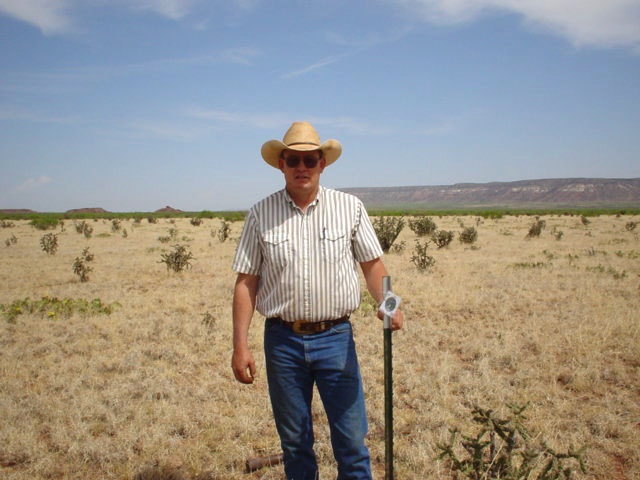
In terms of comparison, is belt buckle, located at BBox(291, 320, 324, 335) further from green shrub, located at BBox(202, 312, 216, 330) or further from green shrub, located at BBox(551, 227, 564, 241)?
green shrub, located at BBox(551, 227, 564, 241)

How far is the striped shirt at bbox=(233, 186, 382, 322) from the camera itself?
2363 mm

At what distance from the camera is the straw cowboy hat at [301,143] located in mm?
2375

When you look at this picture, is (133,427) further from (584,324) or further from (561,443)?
(584,324)

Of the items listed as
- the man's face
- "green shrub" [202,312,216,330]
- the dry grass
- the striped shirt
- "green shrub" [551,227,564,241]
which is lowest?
the dry grass

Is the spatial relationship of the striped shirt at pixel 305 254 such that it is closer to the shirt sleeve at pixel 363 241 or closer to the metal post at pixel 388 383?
the shirt sleeve at pixel 363 241

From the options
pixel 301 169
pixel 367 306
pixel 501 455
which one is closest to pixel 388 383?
pixel 501 455

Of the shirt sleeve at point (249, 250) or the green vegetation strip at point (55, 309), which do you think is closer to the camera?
the shirt sleeve at point (249, 250)

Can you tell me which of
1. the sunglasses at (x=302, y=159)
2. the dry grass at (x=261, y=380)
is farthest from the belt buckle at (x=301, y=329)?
the dry grass at (x=261, y=380)

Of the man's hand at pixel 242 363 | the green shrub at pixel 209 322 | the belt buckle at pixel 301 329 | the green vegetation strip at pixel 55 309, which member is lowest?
the green shrub at pixel 209 322

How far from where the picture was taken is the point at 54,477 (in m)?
3.36

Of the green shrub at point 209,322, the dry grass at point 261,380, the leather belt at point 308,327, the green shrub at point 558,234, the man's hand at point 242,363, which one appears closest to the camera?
the leather belt at point 308,327

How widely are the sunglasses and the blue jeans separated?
0.89m

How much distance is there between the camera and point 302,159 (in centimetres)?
240

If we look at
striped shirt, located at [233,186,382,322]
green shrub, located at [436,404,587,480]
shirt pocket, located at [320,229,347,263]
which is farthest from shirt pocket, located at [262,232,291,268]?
green shrub, located at [436,404,587,480]
